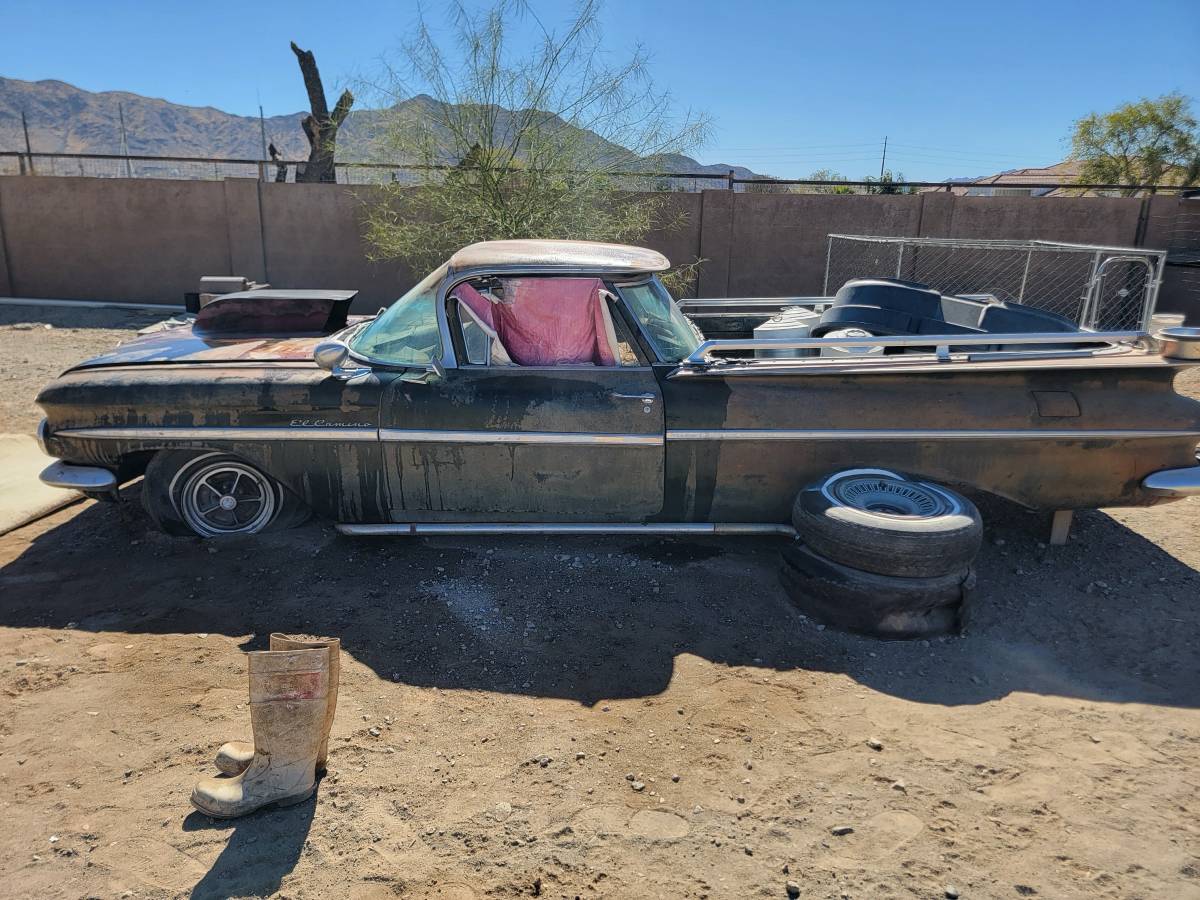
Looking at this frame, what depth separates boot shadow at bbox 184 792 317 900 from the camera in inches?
90.4

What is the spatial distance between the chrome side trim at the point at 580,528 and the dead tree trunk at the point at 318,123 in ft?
32.5

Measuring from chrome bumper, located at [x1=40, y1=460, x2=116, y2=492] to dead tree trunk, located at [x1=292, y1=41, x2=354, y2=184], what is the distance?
922 centimetres

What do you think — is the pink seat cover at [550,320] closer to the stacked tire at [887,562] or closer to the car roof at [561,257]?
the car roof at [561,257]

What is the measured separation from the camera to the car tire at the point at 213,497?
4.29 m

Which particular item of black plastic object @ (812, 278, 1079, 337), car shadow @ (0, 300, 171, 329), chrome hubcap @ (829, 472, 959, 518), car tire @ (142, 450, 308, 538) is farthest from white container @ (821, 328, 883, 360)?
car shadow @ (0, 300, 171, 329)

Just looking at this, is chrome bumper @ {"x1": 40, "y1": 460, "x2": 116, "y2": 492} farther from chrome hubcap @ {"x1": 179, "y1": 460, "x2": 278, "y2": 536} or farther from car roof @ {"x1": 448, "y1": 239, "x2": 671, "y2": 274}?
car roof @ {"x1": 448, "y1": 239, "x2": 671, "y2": 274}

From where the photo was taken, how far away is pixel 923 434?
3961 millimetres

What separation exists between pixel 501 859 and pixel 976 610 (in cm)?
262

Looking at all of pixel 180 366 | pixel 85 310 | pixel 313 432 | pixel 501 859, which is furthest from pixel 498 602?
pixel 85 310

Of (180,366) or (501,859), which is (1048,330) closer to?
(501,859)

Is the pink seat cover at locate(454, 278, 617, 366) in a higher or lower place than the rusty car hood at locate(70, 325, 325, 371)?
higher

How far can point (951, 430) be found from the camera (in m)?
3.95

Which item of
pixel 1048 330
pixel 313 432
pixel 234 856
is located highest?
pixel 1048 330

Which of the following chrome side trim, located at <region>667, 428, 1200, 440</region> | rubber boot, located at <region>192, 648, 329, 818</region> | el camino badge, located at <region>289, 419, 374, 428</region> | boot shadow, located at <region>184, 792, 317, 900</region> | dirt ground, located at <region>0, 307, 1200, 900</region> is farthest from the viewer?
el camino badge, located at <region>289, 419, 374, 428</region>
